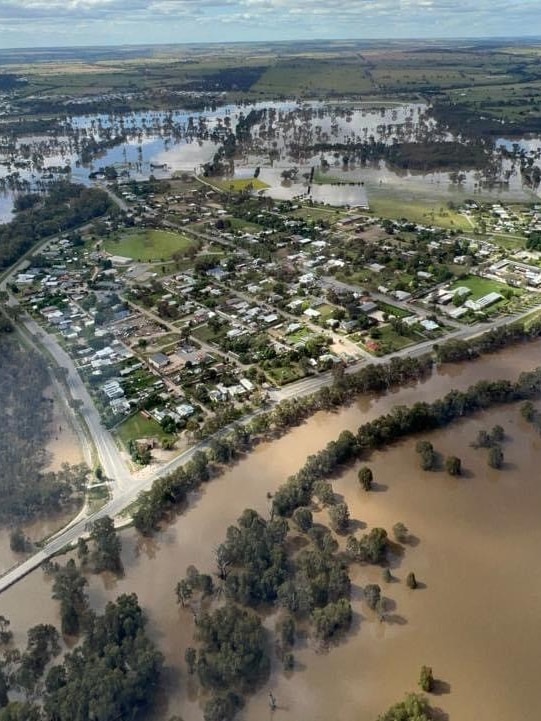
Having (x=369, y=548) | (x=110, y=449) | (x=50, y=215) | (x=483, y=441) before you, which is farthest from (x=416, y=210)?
(x=369, y=548)

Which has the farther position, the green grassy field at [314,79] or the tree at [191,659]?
the green grassy field at [314,79]

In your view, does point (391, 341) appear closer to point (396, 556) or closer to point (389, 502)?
point (389, 502)

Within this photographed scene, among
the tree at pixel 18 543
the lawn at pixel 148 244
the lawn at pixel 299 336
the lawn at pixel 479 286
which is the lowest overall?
the tree at pixel 18 543

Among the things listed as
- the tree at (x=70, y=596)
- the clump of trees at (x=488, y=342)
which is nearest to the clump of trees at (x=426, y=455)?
the clump of trees at (x=488, y=342)

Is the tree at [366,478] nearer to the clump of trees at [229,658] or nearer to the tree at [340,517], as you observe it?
the tree at [340,517]

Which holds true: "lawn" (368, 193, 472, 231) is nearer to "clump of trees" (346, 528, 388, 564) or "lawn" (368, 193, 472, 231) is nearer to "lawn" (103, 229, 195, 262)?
"lawn" (103, 229, 195, 262)

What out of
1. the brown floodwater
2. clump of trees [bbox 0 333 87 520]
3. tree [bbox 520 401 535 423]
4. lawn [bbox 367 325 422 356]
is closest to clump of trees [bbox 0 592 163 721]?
the brown floodwater
